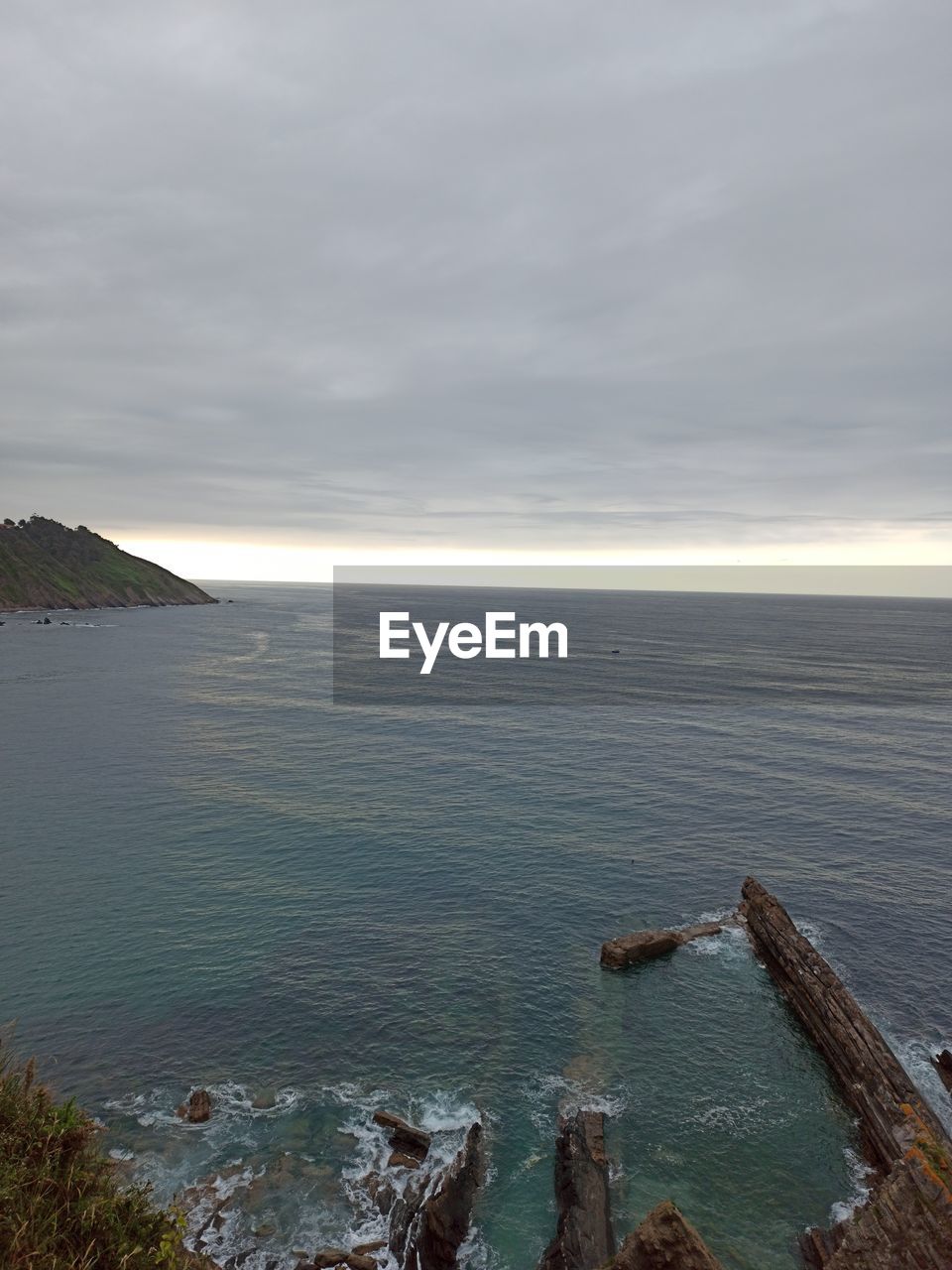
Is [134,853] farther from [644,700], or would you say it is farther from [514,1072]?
[644,700]

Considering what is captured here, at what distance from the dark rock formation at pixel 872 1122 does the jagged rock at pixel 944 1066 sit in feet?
7.72

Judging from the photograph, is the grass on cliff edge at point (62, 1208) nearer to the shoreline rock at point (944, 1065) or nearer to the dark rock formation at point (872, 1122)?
the dark rock formation at point (872, 1122)

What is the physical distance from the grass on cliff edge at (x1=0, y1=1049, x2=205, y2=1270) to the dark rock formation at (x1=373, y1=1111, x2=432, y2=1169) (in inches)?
545

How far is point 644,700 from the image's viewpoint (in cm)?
12294

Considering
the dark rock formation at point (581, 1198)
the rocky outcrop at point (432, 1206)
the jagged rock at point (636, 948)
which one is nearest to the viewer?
the dark rock formation at point (581, 1198)

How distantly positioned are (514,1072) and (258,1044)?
13.3 m

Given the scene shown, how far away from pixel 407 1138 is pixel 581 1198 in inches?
298

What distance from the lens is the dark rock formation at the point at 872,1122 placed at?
66.0 ft

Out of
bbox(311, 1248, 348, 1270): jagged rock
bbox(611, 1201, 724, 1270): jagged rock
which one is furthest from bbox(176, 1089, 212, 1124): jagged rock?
bbox(611, 1201, 724, 1270): jagged rock

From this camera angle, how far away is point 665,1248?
66.8ft

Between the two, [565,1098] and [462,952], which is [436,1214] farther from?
[462,952]

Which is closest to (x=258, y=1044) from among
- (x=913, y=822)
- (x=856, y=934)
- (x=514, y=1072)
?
(x=514, y=1072)

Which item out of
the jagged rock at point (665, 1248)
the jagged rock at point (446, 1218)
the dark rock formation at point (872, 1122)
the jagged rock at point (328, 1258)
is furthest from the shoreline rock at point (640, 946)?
the jagged rock at point (328, 1258)

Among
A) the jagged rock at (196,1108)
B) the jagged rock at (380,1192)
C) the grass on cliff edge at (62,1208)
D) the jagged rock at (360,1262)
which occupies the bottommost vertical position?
the jagged rock at (380,1192)
